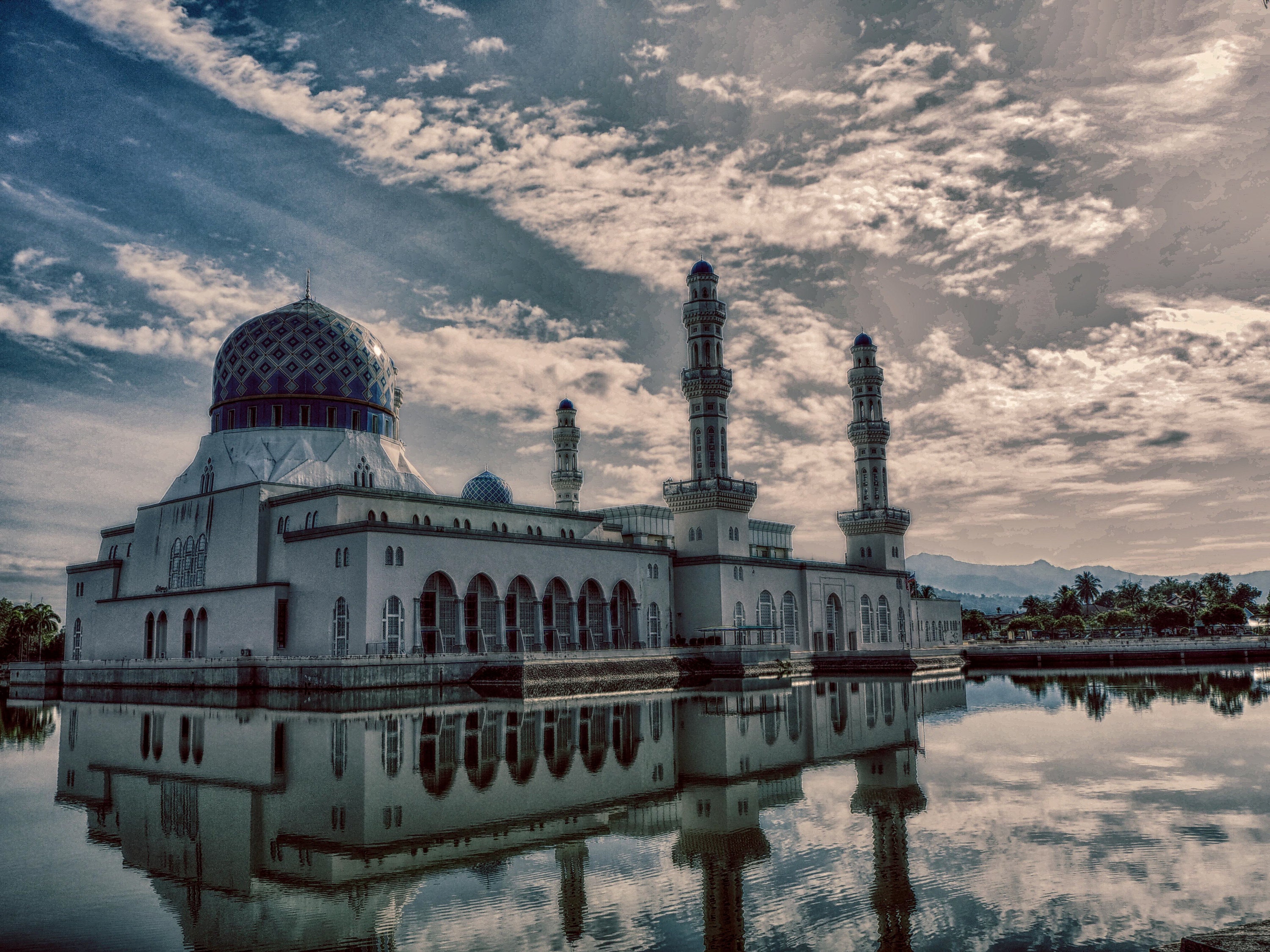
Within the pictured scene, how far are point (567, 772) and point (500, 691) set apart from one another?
17.8 metres

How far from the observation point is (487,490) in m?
52.1

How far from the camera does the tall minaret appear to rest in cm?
4772

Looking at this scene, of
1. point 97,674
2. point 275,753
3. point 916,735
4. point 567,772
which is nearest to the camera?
point 567,772

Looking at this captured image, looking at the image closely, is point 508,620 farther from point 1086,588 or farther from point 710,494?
point 1086,588

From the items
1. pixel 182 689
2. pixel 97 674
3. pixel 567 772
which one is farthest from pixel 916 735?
pixel 97 674

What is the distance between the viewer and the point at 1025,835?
10.8 metres

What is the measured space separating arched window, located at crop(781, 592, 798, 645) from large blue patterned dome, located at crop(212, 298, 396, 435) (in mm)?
23303

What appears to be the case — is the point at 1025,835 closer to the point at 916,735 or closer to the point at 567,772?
the point at 567,772

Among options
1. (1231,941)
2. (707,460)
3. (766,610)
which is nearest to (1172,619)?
(766,610)

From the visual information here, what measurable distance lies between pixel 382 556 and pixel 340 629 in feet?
10.6

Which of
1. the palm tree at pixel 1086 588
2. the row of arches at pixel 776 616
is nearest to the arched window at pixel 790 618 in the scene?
the row of arches at pixel 776 616

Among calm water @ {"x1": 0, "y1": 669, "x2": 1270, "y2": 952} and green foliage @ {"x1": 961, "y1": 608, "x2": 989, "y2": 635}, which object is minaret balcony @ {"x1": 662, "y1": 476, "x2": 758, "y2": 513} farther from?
green foliage @ {"x1": 961, "y1": 608, "x2": 989, "y2": 635}

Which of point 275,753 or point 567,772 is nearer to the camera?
point 567,772

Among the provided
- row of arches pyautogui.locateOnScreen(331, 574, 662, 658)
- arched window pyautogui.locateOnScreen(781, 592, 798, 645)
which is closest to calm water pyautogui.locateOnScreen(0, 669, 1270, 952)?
row of arches pyautogui.locateOnScreen(331, 574, 662, 658)
